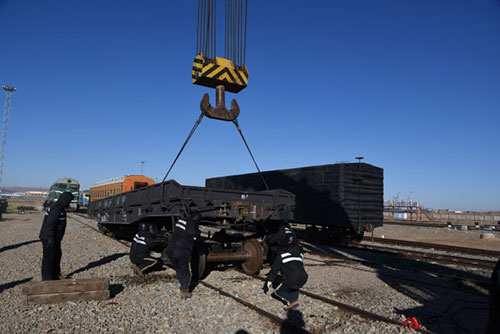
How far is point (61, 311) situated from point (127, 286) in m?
1.64

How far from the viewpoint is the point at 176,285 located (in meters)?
6.77

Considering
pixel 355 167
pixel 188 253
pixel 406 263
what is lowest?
pixel 406 263

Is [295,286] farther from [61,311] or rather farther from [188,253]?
[61,311]

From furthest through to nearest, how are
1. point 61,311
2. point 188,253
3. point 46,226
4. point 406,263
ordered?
point 406,263 < point 46,226 < point 188,253 < point 61,311

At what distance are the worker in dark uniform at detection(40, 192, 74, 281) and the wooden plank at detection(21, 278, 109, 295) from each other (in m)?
1.26

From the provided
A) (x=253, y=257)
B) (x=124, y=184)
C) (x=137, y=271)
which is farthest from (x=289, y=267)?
(x=124, y=184)

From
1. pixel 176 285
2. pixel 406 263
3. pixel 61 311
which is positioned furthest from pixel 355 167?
pixel 61 311

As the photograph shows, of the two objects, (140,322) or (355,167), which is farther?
(355,167)

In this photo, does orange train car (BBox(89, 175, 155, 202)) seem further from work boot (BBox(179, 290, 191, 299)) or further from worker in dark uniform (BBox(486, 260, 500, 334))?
worker in dark uniform (BBox(486, 260, 500, 334))

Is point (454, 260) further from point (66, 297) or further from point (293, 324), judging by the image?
point (66, 297)

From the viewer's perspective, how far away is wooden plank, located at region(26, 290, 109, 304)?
527cm

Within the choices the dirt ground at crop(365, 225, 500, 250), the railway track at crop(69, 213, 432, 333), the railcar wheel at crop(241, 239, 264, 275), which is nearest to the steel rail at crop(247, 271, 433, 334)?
the railway track at crop(69, 213, 432, 333)

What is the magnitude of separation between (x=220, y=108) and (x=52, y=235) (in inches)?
168

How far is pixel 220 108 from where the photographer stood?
757 centimetres
